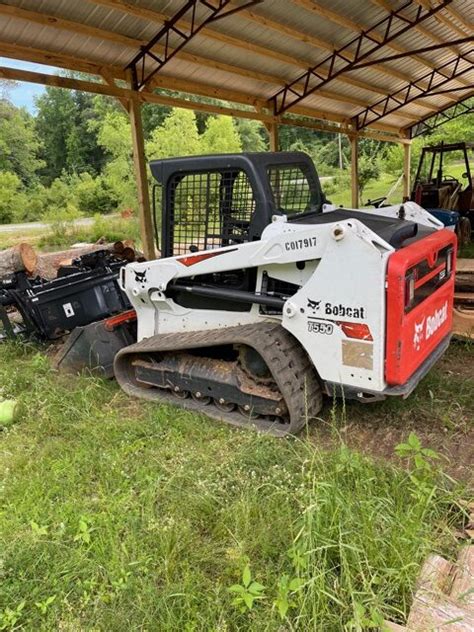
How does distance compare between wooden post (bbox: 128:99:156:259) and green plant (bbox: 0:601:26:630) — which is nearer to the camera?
green plant (bbox: 0:601:26:630)

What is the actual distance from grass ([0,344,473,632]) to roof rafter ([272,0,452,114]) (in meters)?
9.54

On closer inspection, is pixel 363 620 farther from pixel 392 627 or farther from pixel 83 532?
pixel 83 532

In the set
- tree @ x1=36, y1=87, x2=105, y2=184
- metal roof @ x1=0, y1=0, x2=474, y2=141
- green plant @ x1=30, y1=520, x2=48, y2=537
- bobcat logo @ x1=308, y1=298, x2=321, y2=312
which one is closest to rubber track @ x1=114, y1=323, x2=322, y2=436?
bobcat logo @ x1=308, y1=298, x2=321, y2=312

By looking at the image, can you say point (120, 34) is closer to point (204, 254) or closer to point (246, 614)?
point (204, 254)

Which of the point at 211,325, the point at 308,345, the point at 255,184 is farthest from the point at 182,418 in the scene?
the point at 255,184

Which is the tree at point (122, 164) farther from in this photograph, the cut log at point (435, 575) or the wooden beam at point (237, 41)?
the cut log at point (435, 575)

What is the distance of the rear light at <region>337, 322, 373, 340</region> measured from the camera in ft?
9.64

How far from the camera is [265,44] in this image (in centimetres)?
905

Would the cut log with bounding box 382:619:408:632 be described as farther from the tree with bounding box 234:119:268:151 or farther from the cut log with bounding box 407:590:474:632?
the tree with bounding box 234:119:268:151

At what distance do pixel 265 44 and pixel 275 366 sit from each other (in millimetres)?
7942

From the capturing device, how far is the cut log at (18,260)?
22.4ft

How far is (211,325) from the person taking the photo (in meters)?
3.88

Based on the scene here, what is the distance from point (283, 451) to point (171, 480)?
0.76m

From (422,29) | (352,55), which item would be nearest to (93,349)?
(352,55)
